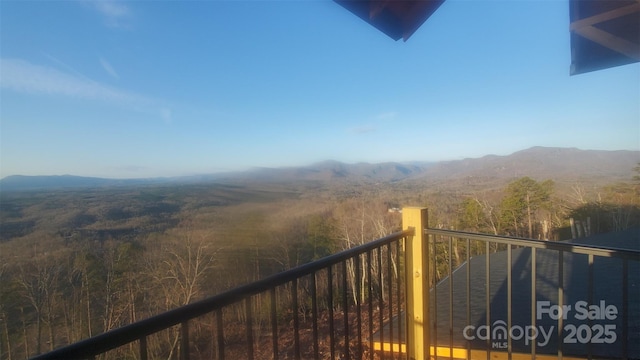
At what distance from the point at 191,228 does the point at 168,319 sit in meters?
16.4

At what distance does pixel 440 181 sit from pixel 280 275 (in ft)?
83.0

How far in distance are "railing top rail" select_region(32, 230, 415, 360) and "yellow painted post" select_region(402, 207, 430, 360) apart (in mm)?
1046

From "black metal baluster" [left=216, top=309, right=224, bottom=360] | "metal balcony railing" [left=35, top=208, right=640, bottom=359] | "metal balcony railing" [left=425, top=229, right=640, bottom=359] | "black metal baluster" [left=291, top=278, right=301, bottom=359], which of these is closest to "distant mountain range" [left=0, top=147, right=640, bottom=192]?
"metal balcony railing" [left=425, top=229, right=640, bottom=359]

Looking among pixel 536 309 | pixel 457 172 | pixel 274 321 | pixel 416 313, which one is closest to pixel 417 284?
pixel 416 313

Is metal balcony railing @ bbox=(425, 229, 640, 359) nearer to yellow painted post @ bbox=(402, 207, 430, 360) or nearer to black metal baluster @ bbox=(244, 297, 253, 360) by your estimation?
yellow painted post @ bbox=(402, 207, 430, 360)

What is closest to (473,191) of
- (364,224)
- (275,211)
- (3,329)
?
(364,224)

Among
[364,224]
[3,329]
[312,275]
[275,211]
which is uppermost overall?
[312,275]

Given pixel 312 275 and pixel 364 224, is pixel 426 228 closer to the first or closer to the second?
pixel 312 275

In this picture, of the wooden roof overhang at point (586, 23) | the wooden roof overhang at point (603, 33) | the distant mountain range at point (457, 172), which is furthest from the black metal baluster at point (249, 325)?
the distant mountain range at point (457, 172)

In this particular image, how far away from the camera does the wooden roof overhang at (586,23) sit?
6.04 feet

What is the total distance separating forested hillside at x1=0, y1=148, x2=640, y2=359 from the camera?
41.8 feet

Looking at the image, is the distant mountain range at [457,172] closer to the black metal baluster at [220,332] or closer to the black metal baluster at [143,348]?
the black metal baluster at [220,332]

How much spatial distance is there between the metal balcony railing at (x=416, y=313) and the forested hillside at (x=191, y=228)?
8.48m

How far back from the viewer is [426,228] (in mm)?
2203
